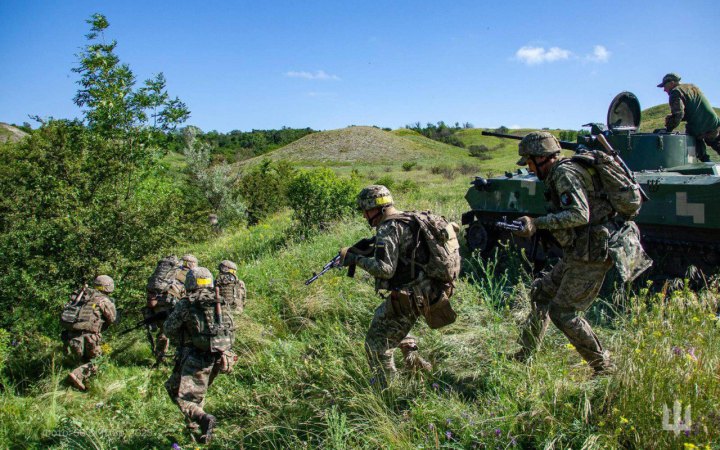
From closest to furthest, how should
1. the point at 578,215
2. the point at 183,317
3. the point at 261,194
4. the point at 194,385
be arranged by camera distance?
the point at 578,215, the point at 194,385, the point at 183,317, the point at 261,194

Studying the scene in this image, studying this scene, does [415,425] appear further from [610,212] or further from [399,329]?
[610,212]

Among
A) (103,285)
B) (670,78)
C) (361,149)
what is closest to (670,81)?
(670,78)

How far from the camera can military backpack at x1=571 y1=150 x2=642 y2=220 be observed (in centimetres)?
376

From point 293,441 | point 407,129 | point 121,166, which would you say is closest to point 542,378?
point 293,441

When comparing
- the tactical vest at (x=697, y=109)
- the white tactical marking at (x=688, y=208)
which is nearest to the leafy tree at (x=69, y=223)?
the white tactical marking at (x=688, y=208)

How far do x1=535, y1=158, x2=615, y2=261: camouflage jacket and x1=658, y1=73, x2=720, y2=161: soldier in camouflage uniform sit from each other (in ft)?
18.1

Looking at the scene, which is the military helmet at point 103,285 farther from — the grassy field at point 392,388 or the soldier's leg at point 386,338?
the soldier's leg at point 386,338

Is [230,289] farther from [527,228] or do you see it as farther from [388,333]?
[527,228]

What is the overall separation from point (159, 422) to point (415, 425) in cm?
262

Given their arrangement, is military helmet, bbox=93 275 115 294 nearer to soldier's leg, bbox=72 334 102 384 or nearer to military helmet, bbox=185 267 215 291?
soldier's leg, bbox=72 334 102 384

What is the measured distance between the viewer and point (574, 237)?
3.83 metres

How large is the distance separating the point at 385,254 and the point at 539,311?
1.32 metres

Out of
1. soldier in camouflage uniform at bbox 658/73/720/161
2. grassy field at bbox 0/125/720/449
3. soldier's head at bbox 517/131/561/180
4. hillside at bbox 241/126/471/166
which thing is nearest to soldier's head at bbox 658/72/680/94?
soldier in camouflage uniform at bbox 658/73/720/161

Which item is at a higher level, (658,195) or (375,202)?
(375,202)
